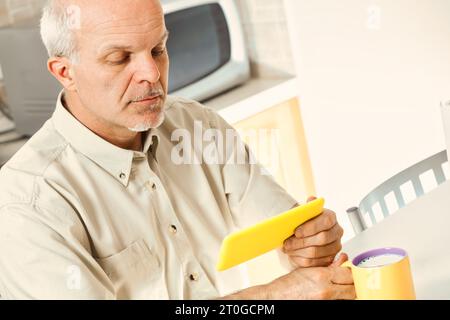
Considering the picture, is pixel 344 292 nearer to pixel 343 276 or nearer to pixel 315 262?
pixel 343 276

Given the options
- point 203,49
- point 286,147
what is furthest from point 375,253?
point 203,49

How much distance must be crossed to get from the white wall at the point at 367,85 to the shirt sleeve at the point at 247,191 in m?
0.18

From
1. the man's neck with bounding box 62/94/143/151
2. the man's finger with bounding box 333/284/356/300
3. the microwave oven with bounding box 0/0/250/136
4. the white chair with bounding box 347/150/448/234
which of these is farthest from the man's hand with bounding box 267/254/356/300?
the microwave oven with bounding box 0/0/250/136

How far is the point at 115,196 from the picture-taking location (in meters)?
1.00

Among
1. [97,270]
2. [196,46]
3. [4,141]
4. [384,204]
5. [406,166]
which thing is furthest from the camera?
[196,46]

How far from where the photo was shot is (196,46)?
1510 mm

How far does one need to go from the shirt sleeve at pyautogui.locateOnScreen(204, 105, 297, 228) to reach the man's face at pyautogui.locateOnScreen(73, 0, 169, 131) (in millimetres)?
171

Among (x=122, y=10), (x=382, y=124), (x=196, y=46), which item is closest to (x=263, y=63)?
(x=196, y=46)

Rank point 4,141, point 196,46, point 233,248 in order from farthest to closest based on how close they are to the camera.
Result: point 196,46, point 4,141, point 233,248

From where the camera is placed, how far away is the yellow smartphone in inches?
31.2

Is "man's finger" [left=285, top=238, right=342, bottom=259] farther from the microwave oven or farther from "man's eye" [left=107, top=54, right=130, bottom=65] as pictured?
the microwave oven

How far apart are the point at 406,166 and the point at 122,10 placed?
1.55 ft

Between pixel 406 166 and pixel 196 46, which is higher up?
pixel 196 46
